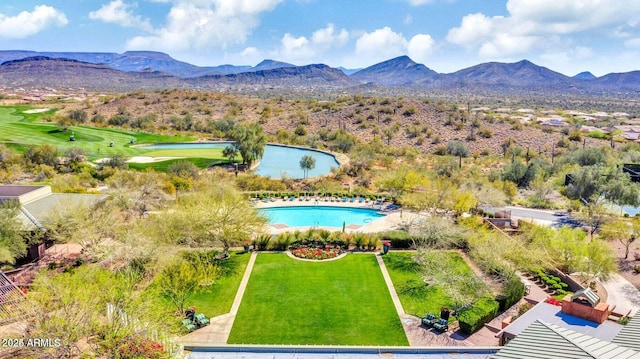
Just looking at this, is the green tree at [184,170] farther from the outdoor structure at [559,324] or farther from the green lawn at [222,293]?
the outdoor structure at [559,324]

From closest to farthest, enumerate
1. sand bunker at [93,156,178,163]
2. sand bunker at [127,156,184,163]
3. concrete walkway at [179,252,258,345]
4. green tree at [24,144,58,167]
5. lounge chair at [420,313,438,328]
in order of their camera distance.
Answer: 1. concrete walkway at [179,252,258,345]
2. lounge chair at [420,313,438,328]
3. green tree at [24,144,58,167]
4. sand bunker at [93,156,178,163]
5. sand bunker at [127,156,184,163]

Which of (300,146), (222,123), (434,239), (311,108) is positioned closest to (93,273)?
(434,239)

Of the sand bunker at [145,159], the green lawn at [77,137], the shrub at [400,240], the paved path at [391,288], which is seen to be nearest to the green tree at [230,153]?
the green lawn at [77,137]

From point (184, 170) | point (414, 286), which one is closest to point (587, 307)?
point (414, 286)

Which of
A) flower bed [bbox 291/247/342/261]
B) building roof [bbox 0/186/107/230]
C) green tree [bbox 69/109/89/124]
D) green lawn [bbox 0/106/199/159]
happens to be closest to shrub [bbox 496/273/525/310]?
flower bed [bbox 291/247/342/261]

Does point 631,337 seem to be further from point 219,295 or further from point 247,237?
point 247,237

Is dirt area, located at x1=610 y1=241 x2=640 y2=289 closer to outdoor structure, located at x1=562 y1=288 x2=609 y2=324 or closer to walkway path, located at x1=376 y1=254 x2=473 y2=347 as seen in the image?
outdoor structure, located at x1=562 y1=288 x2=609 y2=324
